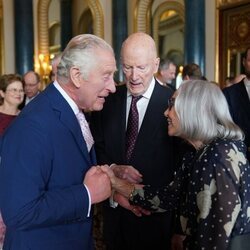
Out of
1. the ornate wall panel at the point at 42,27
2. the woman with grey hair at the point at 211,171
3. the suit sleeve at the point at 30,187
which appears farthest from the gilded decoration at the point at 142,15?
the suit sleeve at the point at 30,187

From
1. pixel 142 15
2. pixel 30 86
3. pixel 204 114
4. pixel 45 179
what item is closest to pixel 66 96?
pixel 45 179

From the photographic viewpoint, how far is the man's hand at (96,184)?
1645mm

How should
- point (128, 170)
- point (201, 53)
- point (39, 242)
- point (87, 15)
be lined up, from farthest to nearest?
point (87, 15) → point (201, 53) → point (128, 170) → point (39, 242)

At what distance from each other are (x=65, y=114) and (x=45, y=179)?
262mm

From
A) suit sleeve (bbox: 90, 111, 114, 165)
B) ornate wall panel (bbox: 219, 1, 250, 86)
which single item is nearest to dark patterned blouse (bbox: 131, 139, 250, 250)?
suit sleeve (bbox: 90, 111, 114, 165)

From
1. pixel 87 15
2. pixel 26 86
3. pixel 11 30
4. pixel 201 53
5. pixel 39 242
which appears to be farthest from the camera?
pixel 87 15

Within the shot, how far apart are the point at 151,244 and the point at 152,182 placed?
0.35m

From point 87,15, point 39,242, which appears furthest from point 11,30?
point 39,242

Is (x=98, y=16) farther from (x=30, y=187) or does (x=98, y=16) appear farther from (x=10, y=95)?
(x=30, y=187)

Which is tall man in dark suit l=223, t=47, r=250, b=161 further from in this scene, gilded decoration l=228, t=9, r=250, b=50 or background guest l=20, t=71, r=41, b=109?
gilded decoration l=228, t=9, r=250, b=50

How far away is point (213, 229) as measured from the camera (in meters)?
1.78

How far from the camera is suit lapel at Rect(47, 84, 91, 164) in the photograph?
1652 mm

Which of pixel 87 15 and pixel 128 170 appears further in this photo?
pixel 87 15

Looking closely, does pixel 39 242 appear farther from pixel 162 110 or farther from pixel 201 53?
pixel 201 53
